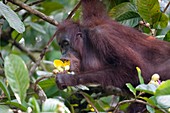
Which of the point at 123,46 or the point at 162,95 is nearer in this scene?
the point at 162,95

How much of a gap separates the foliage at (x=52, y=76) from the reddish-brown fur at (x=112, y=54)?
80mm

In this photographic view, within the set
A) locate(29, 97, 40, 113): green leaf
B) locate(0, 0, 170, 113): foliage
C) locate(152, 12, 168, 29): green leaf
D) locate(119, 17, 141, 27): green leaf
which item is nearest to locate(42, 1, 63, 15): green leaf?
locate(0, 0, 170, 113): foliage

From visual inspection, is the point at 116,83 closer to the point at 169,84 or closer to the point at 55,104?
the point at 169,84

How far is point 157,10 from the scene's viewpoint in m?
3.31

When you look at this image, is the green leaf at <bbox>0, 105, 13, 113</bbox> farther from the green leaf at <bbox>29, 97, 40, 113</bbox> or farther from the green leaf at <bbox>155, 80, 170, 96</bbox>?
the green leaf at <bbox>155, 80, 170, 96</bbox>

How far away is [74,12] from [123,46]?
523mm

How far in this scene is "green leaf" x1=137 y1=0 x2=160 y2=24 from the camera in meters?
3.26

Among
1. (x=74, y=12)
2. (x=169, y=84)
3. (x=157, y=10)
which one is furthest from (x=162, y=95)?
(x=74, y=12)

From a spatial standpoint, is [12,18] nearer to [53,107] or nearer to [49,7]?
[53,107]

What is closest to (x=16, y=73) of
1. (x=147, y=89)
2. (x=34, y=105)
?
(x=34, y=105)

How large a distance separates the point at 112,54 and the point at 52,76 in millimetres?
642

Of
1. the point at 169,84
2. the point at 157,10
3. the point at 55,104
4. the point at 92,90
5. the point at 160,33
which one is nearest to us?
the point at 55,104

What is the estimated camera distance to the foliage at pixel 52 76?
2100mm

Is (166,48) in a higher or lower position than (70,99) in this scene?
higher
